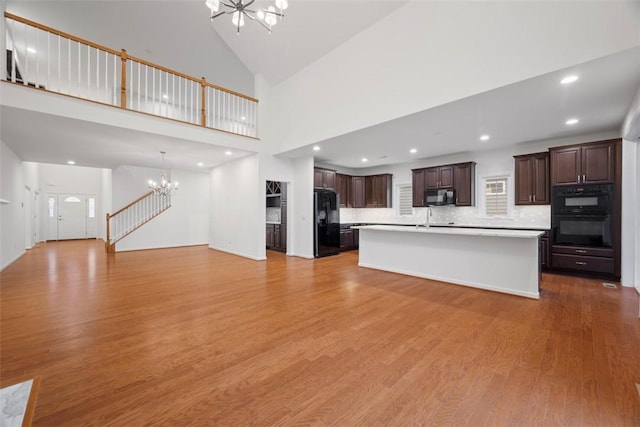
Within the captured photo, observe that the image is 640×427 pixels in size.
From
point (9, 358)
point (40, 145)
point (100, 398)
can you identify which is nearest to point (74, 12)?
point (40, 145)

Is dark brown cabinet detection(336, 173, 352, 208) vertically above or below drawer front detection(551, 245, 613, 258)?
above

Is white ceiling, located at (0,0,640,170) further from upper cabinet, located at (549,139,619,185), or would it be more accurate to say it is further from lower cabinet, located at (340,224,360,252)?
lower cabinet, located at (340,224,360,252)

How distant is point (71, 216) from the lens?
36.2ft

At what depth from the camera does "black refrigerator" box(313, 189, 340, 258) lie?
23.3 feet

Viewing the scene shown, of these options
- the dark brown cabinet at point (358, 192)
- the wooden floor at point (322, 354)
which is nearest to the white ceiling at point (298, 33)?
the dark brown cabinet at point (358, 192)

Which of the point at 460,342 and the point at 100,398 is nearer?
the point at 100,398

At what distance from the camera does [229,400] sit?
1.69 m

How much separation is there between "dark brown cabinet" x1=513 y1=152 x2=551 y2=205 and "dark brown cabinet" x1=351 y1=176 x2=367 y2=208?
167 inches

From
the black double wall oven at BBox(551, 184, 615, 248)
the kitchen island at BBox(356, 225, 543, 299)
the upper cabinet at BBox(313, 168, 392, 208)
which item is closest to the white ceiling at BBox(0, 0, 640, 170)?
the upper cabinet at BBox(313, 168, 392, 208)

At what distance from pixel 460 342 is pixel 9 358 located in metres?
3.92

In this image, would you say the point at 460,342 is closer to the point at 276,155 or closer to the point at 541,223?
the point at 541,223

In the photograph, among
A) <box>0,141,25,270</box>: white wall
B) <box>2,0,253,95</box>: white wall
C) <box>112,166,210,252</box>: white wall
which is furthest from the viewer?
<box>112,166,210,252</box>: white wall

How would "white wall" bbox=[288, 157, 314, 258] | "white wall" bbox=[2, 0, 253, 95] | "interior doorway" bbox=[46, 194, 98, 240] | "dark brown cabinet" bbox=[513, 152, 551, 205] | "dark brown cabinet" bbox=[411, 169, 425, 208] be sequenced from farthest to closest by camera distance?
"interior doorway" bbox=[46, 194, 98, 240] < "dark brown cabinet" bbox=[411, 169, 425, 208] < "white wall" bbox=[288, 157, 314, 258] < "white wall" bbox=[2, 0, 253, 95] < "dark brown cabinet" bbox=[513, 152, 551, 205]

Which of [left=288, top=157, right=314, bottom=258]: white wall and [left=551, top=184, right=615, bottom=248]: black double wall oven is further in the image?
[left=288, top=157, right=314, bottom=258]: white wall
